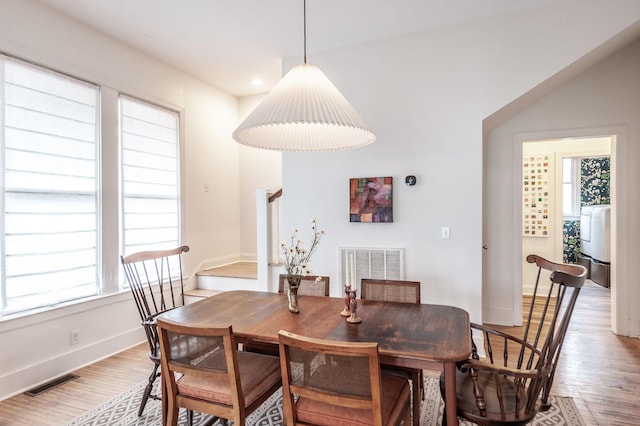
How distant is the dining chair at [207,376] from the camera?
157cm

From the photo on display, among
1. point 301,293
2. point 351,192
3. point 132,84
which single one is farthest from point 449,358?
point 132,84

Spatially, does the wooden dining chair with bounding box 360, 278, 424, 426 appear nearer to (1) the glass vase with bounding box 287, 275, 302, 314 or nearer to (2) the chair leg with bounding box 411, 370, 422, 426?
(2) the chair leg with bounding box 411, 370, 422, 426

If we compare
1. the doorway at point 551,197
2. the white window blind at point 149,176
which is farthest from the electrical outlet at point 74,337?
the doorway at point 551,197

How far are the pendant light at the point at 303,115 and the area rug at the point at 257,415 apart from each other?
5.75 feet

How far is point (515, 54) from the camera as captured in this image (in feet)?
10.6

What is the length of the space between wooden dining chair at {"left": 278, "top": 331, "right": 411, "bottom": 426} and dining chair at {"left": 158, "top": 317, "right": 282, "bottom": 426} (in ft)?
0.82

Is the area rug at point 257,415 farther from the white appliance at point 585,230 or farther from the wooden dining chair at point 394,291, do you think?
the white appliance at point 585,230

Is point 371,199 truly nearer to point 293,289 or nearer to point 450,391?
point 293,289

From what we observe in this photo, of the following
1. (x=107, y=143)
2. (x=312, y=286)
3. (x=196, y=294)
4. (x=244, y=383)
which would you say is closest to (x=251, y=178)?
(x=196, y=294)

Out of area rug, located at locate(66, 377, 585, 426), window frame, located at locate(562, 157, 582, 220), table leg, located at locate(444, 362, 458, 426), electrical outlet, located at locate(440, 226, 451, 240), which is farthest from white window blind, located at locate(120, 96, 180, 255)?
window frame, located at locate(562, 157, 582, 220)

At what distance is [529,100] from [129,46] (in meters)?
4.12

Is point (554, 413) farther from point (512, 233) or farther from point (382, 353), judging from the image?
point (512, 233)

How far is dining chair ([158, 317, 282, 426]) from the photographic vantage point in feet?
5.14

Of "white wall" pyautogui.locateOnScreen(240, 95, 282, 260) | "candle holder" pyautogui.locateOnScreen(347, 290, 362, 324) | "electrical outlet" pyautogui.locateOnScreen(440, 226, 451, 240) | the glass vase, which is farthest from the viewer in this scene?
"white wall" pyautogui.locateOnScreen(240, 95, 282, 260)
